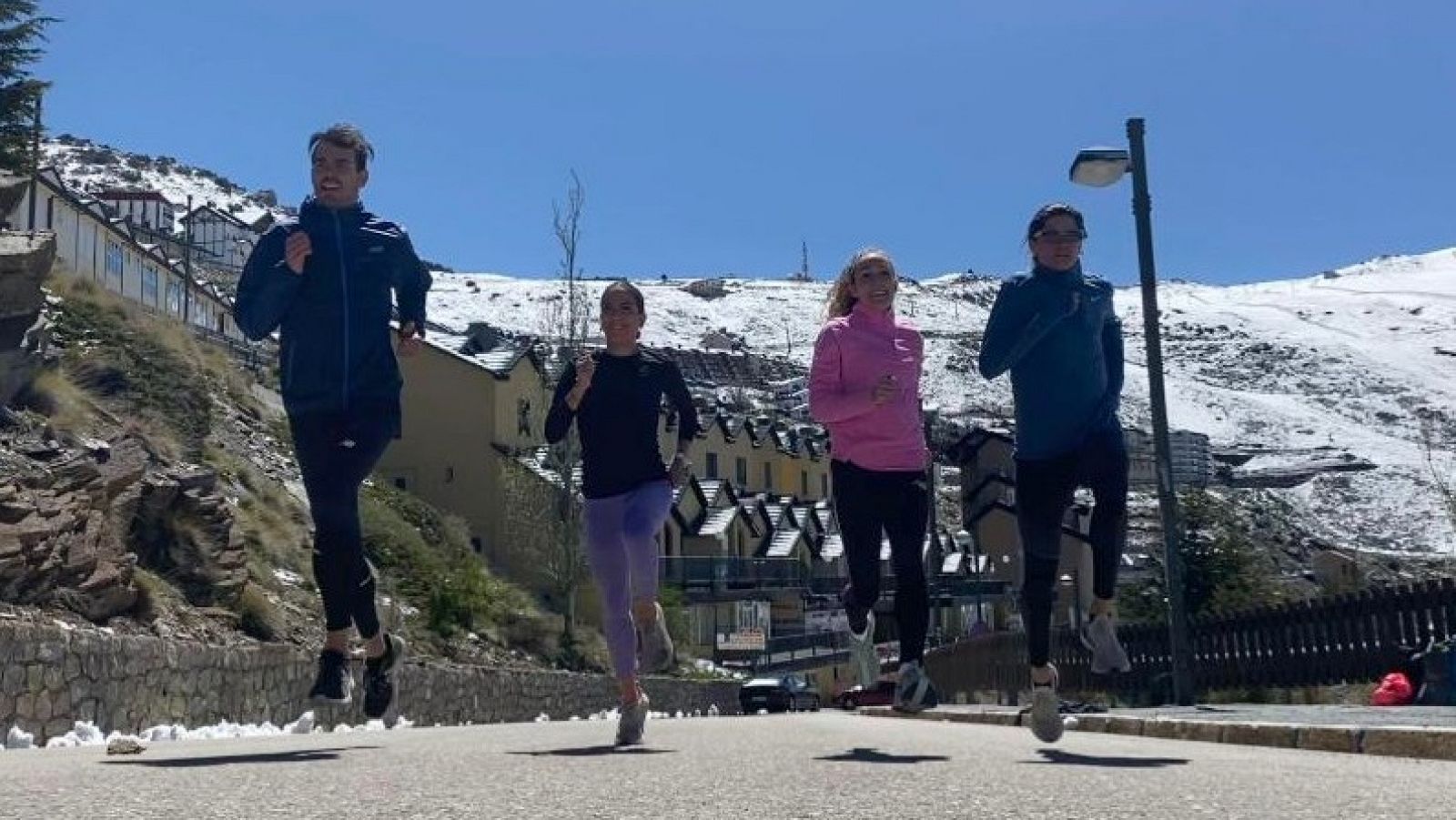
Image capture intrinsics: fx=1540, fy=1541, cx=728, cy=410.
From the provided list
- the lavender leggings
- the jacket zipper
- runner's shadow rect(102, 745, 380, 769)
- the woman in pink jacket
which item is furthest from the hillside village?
runner's shadow rect(102, 745, 380, 769)

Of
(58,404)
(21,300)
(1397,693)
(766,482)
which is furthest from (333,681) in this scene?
(766,482)

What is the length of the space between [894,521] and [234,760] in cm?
298

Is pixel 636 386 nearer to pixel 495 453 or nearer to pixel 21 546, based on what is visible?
pixel 21 546

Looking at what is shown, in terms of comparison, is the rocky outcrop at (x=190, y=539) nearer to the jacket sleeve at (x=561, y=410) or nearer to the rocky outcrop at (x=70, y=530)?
the rocky outcrop at (x=70, y=530)

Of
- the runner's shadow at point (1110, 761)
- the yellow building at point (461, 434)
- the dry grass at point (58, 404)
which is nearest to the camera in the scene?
the runner's shadow at point (1110, 761)

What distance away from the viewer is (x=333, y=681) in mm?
5836

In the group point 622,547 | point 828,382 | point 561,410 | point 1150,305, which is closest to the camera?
point 622,547

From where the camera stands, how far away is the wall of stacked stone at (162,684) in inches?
384

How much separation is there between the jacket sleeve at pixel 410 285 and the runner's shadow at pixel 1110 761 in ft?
9.65

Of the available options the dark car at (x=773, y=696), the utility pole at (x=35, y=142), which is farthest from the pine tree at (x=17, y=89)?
the dark car at (x=773, y=696)

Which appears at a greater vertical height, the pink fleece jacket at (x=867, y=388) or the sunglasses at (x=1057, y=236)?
the sunglasses at (x=1057, y=236)

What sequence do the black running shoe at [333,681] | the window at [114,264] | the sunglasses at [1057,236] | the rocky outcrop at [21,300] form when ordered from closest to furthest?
the black running shoe at [333,681] → the sunglasses at [1057,236] → the rocky outcrop at [21,300] → the window at [114,264]

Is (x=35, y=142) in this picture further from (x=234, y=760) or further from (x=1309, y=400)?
(x=1309, y=400)

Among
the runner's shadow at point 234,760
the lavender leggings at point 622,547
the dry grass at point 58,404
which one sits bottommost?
the runner's shadow at point 234,760
